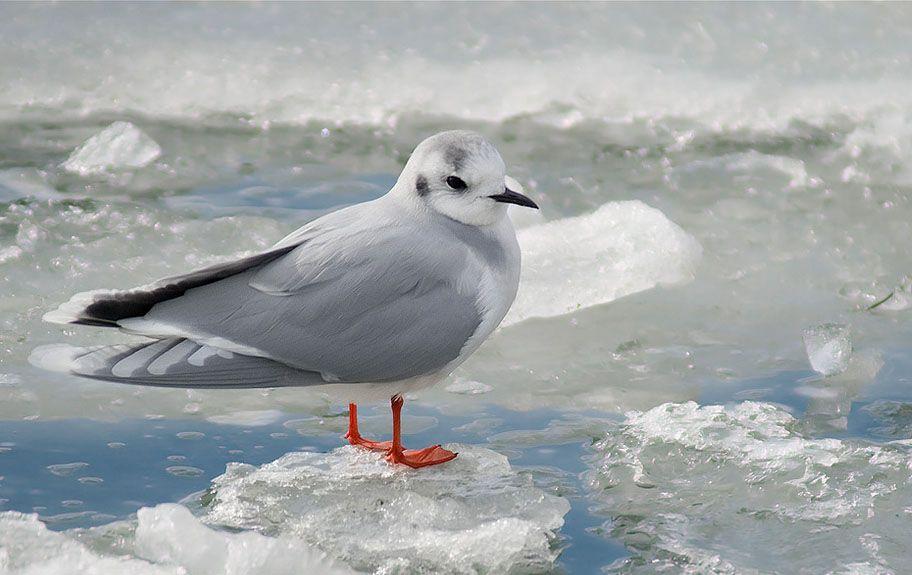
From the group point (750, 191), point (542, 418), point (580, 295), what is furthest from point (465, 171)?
point (750, 191)

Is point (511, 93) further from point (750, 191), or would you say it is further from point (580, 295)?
point (580, 295)

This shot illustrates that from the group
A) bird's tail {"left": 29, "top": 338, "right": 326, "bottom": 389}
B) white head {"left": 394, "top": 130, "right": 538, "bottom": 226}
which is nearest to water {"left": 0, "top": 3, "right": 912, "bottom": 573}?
bird's tail {"left": 29, "top": 338, "right": 326, "bottom": 389}

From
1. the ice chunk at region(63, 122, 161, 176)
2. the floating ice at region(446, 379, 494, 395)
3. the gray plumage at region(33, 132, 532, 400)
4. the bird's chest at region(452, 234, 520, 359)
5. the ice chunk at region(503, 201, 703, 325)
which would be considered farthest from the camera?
the ice chunk at region(63, 122, 161, 176)

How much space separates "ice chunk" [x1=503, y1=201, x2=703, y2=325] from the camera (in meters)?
3.71

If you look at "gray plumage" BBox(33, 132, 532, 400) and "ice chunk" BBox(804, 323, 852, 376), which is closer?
"gray plumage" BBox(33, 132, 532, 400)

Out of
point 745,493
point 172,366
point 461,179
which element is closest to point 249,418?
point 172,366

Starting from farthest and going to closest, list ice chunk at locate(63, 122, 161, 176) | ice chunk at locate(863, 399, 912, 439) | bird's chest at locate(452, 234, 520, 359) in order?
ice chunk at locate(63, 122, 161, 176) → ice chunk at locate(863, 399, 912, 439) → bird's chest at locate(452, 234, 520, 359)

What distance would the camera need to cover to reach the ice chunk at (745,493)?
2516 millimetres

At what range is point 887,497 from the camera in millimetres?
2695

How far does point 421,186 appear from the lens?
2877 mm

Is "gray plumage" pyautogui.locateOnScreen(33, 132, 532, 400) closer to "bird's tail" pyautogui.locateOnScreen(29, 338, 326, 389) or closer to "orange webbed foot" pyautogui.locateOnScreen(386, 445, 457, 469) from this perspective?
"bird's tail" pyautogui.locateOnScreen(29, 338, 326, 389)

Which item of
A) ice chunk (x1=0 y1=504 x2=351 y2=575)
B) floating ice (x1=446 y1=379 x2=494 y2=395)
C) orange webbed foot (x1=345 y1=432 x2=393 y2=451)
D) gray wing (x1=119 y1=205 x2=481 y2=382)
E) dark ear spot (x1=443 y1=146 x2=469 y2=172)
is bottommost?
ice chunk (x1=0 y1=504 x2=351 y2=575)

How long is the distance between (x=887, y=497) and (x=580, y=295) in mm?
1219

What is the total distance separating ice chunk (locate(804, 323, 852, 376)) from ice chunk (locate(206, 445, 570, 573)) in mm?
959
